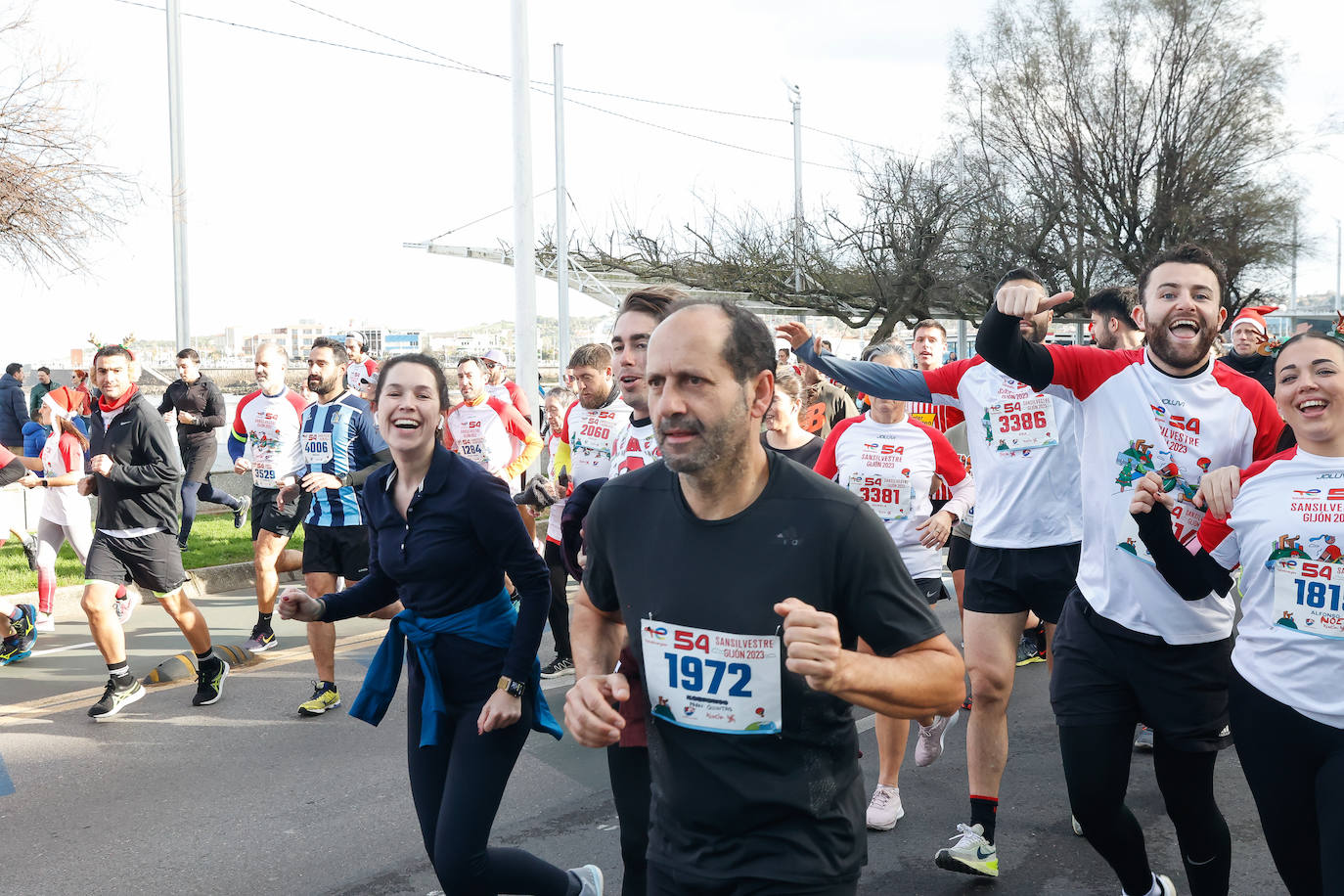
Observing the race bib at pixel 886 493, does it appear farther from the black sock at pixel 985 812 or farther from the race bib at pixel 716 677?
the race bib at pixel 716 677

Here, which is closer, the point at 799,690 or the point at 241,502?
the point at 799,690

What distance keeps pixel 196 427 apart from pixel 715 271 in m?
13.8

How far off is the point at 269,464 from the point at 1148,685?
6352 millimetres

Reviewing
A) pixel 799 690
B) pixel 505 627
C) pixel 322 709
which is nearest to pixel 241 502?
pixel 322 709

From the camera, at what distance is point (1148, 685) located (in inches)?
131

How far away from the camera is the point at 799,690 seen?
2100 millimetres

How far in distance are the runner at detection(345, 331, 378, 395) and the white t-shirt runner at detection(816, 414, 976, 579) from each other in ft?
26.8

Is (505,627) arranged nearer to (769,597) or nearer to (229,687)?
(769,597)

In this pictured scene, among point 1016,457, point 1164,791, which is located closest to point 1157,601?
point 1164,791

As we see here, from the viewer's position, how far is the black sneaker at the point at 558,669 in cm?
693

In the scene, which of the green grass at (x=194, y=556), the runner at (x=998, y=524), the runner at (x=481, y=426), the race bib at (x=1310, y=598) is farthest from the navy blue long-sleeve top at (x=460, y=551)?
the green grass at (x=194, y=556)

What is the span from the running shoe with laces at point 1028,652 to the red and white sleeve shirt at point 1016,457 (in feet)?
9.52

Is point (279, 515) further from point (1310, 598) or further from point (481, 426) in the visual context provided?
point (1310, 598)

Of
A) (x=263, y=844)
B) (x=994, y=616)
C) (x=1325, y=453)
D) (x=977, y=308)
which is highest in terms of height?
(x=977, y=308)
